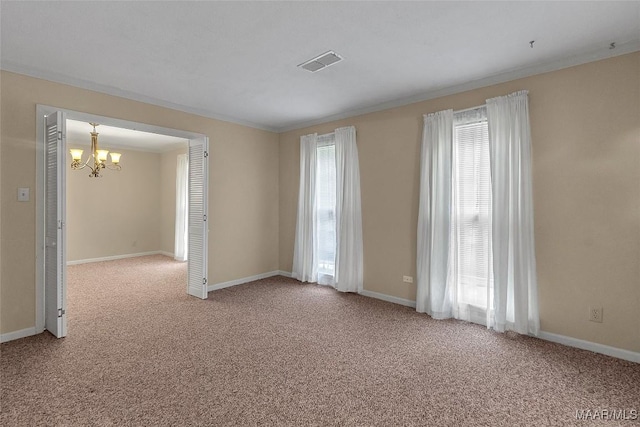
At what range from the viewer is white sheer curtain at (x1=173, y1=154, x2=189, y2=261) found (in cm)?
721

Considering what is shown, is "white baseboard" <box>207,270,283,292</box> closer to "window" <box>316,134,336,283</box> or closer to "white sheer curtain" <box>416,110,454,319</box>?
"window" <box>316,134,336,283</box>

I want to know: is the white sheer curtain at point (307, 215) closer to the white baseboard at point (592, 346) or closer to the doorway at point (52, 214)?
the doorway at point (52, 214)

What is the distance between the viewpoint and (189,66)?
311 centimetres

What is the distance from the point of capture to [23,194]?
3156 millimetres

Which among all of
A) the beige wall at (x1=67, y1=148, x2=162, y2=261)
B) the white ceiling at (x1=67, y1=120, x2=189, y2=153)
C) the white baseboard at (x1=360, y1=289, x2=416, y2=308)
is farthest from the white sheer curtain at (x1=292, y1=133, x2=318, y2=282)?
the beige wall at (x1=67, y1=148, x2=162, y2=261)

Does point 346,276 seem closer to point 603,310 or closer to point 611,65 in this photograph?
point 603,310

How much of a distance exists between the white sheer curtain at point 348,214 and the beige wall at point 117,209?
18.0 feet

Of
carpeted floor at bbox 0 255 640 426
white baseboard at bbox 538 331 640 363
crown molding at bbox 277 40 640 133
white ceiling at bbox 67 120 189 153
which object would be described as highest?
white ceiling at bbox 67 120 189 153

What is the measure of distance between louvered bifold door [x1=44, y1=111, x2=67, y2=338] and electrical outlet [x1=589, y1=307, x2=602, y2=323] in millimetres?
4937

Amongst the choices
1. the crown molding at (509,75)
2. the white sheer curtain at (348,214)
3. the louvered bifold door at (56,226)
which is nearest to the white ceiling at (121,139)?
the louvered bifold door at (56,226)

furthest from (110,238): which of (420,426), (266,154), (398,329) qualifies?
(420,426)

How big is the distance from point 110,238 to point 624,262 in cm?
868

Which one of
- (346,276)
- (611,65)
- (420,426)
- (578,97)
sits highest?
(611,65)

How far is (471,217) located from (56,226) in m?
4.28
